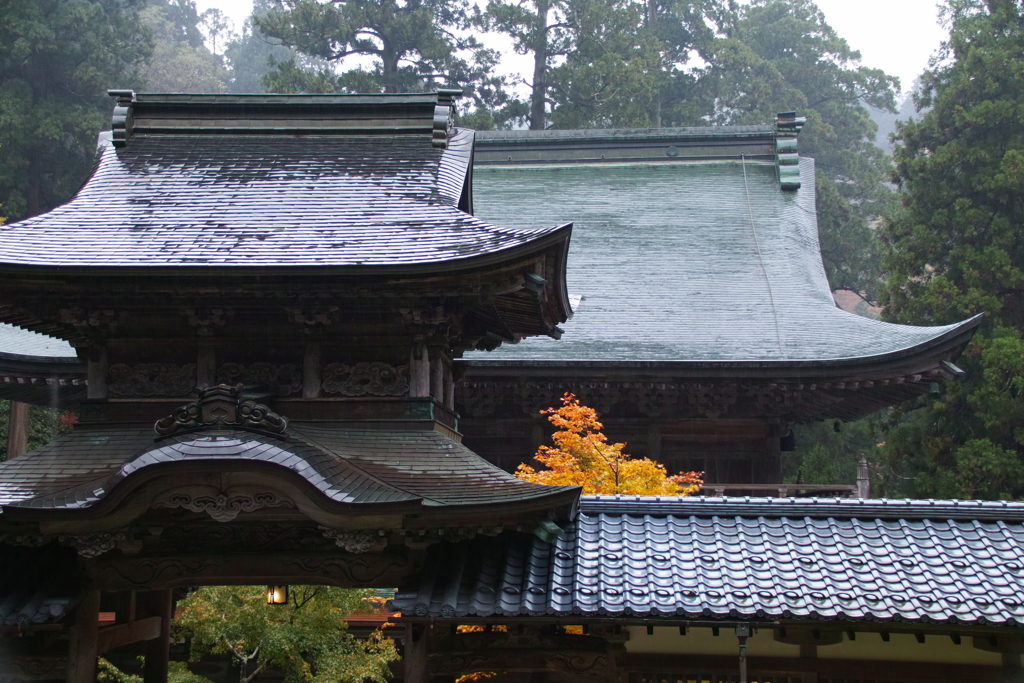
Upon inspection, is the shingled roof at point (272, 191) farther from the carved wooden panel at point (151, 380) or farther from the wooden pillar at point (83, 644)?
the wooden pillar at point (83, 644)

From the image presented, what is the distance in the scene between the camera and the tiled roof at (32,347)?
1196 centimetres

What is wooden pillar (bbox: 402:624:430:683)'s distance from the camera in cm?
664

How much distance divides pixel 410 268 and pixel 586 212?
446 inches

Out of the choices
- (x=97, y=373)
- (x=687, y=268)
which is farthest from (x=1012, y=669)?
(x=687, y=268)

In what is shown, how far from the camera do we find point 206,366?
7.89 meters

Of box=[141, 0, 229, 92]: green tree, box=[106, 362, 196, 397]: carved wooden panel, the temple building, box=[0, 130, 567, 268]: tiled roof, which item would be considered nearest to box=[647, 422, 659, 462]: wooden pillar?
the temple building

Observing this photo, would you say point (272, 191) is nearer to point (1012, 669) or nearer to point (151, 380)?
point (151, 380)

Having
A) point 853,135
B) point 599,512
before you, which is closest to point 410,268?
point 599,512

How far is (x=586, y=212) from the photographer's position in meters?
18.1

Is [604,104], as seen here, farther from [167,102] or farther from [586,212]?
[167,102]

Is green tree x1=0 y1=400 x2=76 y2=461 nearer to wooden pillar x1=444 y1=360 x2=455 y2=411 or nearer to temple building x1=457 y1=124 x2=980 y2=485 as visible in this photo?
temple building x1=457 y1=124 x2=980 y2=485

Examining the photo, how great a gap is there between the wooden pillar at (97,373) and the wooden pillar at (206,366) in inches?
30.8

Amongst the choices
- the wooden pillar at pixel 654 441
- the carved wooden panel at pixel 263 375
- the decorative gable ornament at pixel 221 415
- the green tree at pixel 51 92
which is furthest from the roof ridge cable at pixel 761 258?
the green tree at pixel 51 92

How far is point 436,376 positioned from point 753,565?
10.1 ft
